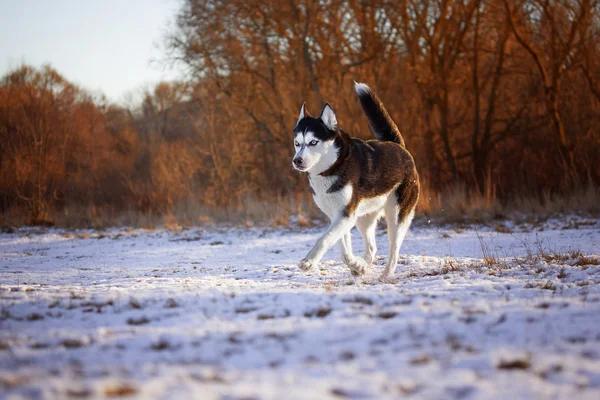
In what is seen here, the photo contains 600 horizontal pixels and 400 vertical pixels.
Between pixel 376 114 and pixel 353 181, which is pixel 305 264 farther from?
pixel 376 114

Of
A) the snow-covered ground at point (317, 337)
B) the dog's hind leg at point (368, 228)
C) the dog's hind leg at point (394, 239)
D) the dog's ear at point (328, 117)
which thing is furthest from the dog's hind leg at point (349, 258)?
the dog's ear at point (328, 117)

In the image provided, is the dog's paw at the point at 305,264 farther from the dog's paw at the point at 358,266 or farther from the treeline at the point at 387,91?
the treeline at the point at 387,91

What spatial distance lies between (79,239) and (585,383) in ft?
36.2

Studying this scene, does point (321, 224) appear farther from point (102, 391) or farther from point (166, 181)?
point (102, 391)

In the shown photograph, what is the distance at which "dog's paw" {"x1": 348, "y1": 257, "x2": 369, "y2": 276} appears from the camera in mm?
5023

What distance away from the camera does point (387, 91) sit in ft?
50.6

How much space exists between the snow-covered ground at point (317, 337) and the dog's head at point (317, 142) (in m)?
1.22

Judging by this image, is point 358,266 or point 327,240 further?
point 358,266

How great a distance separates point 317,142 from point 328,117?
0.33 m

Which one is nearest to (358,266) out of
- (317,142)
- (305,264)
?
(305,264)

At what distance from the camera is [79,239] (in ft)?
35.9

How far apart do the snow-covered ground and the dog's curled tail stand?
6.14ft

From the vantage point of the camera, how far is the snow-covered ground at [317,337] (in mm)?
1932

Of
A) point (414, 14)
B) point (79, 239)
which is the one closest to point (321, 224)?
point (79, 239)
